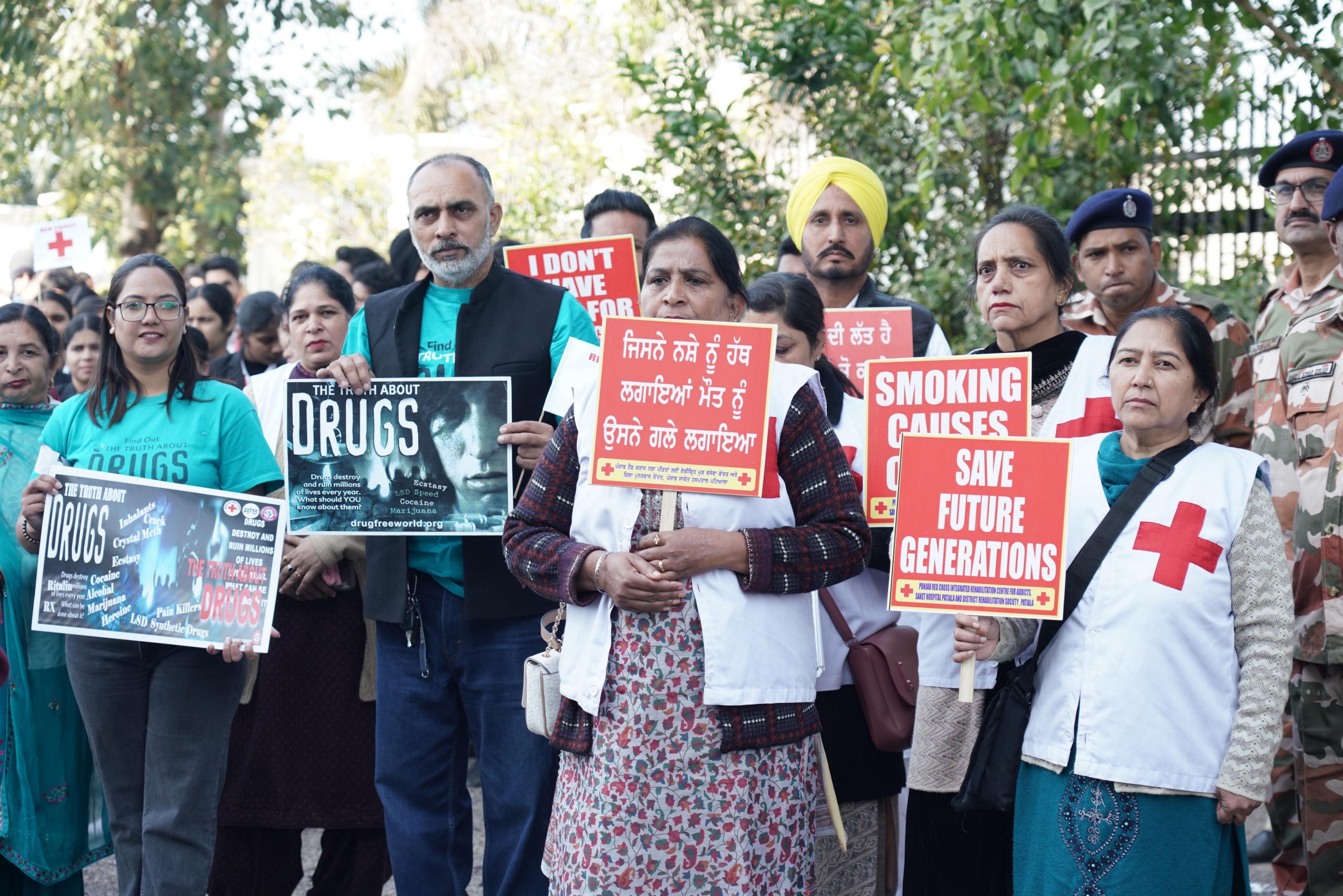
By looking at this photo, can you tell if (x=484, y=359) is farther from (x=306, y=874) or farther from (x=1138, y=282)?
(x=306, y=874)

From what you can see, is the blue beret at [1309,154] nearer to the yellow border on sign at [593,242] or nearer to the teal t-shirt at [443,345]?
the yellow border on sign at [593,242]

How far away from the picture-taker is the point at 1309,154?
5.09 meters

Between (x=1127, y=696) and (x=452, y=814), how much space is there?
2.15 meters

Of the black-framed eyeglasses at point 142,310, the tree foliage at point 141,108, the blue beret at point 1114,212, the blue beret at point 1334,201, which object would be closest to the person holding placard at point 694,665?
the black-framed eyeglasses at point 142,310

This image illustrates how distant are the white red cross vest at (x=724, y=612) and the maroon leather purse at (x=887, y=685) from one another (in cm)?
60

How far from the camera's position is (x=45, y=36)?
1459cm

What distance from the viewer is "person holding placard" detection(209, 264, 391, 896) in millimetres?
5172

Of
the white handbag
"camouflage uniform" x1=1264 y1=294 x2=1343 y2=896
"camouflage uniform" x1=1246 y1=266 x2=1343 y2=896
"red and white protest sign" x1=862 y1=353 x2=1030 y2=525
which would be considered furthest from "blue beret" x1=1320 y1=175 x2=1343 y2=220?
the white handbag

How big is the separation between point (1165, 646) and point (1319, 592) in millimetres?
1669

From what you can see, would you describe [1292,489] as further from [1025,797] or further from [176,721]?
[176,721]

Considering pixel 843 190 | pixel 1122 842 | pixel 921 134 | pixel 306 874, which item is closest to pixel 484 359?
pixel 843 190

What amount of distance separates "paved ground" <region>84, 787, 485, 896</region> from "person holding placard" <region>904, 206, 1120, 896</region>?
212 centimetres

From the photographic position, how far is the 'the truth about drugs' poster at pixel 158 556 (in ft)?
14.0

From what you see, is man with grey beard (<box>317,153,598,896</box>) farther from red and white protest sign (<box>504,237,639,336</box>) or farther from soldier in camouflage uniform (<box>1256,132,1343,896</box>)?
soldier in camouflage uniform (<box>1256,132,1343,896</box>)
